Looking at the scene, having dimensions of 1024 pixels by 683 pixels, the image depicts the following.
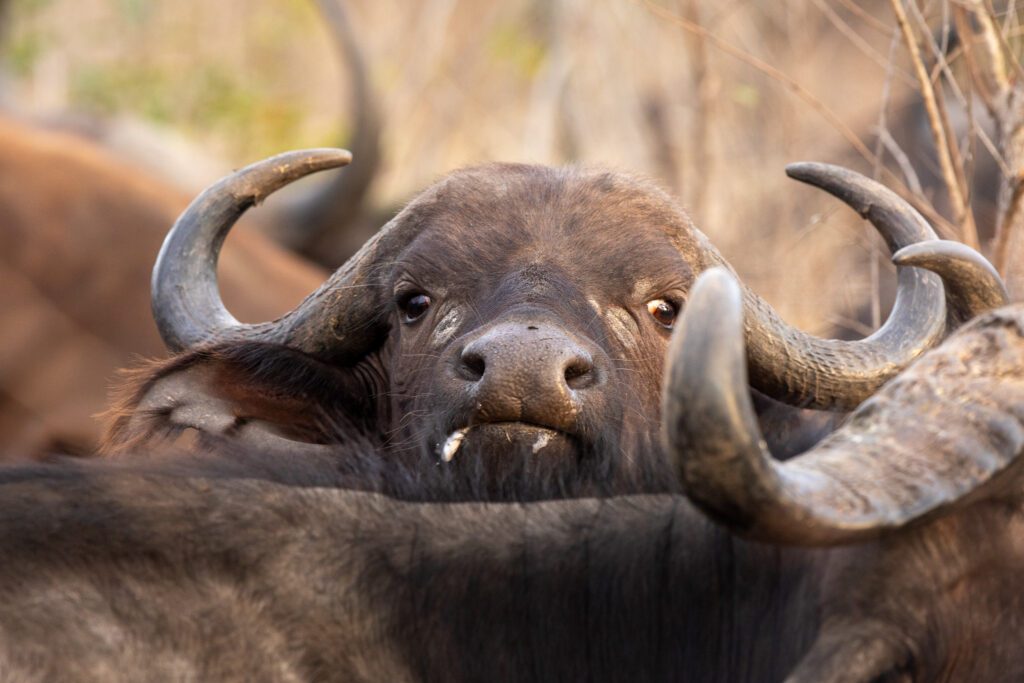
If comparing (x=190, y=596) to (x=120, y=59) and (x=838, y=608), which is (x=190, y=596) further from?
(x=120, y=59)

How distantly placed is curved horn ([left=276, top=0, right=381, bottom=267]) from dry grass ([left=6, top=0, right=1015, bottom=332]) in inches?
13.6

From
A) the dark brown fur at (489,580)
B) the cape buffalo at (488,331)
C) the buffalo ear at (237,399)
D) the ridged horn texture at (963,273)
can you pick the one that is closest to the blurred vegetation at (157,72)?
the cape buffalo at (488,331)

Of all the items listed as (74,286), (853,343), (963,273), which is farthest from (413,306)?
(74,286)

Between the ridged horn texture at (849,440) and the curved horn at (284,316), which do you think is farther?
the curved horn at (284,316)

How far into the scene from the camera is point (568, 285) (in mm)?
4031

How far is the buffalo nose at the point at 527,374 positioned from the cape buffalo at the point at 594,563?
3.30 feet

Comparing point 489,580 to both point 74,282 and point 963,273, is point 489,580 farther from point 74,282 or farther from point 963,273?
point 74,282

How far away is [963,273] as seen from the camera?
3398 millimetres

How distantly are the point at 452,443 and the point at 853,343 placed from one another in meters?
1.54

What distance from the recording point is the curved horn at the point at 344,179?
12570mm

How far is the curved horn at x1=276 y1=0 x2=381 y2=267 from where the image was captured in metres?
12.6

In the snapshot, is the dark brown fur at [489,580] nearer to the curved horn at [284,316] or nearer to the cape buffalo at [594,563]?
the cape buffalo at [594,563]

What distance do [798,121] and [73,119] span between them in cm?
578

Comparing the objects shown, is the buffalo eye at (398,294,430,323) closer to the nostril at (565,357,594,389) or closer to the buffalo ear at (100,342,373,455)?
the buffalo ear at (100,342,373,455)
